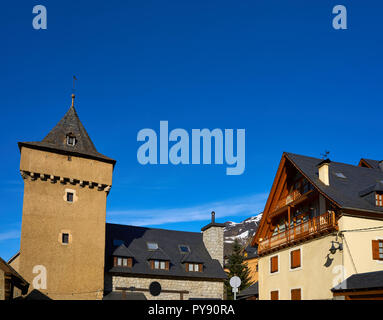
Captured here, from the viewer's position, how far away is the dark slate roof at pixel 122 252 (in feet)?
135

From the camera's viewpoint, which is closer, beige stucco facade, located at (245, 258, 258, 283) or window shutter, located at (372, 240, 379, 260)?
window shutter, located at (372, 240, 379, 260)

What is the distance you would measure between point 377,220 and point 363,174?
19.5ft

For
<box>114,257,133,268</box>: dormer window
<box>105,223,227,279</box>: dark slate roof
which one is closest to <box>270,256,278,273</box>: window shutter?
<box>105,223,227,279</box>: dark slate roof

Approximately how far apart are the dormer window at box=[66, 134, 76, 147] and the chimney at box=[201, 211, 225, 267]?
754 inches

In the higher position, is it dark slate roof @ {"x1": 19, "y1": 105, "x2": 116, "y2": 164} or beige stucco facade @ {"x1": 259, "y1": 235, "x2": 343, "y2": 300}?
dark slate roof @ {"x1": 19, "y1": 105, "x2": 116, "y2": 164}

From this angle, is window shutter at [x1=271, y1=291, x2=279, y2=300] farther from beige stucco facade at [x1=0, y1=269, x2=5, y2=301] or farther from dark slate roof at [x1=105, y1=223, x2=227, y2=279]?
beige stucco facade at [x1=0, y1=269, x2=5, y2=301]

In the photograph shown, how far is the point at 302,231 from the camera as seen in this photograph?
1115 inches

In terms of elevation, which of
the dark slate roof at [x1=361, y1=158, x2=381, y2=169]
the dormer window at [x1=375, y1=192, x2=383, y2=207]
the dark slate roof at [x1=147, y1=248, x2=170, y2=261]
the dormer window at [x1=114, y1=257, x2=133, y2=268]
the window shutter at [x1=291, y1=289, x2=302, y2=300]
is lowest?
the window shutter at [x1=291, y1=289, x2=302, y2=300]

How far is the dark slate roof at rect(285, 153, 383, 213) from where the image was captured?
83.0 feet

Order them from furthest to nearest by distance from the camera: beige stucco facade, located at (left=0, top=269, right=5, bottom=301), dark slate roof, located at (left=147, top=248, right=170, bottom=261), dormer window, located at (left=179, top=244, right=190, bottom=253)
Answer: dormer window, located at (left=179, top=244, right=190, bottom=253)
dark slate roof, located at (left=147, top=248, right=170, bottom=261)
beige stucco facade, located at (left=0, top=269, right=5, bottom=301)

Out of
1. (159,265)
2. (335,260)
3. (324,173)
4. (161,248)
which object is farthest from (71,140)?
(335,260)
